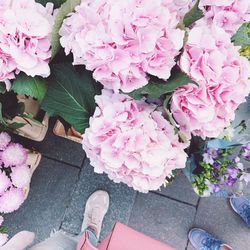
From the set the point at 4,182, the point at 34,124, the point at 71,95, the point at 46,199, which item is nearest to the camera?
the point at 71,95

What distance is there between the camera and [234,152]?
1.55 metres

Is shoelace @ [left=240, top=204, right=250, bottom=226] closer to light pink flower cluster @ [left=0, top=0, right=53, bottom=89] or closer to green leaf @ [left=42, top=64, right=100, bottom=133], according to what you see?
green leaf @ [left=42, top=64, right=100, bottom=133]

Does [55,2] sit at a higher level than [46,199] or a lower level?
higher

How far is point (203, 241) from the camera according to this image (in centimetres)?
197

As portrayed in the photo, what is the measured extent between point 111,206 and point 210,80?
1358 mm

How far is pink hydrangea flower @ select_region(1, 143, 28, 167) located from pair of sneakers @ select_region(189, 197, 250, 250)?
2.96ft

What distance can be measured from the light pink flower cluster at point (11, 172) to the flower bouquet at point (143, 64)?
62cm

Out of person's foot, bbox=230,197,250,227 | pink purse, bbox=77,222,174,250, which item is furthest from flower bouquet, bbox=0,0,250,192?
person's foot, bbox=230,197,250,227

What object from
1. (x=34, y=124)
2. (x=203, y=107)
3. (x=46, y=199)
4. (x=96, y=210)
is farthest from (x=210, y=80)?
(x=46, y=199)

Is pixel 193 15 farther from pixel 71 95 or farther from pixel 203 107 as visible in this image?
pixel 71 95

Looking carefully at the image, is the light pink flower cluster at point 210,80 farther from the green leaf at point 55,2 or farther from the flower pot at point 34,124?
the flower pot at point 34,124

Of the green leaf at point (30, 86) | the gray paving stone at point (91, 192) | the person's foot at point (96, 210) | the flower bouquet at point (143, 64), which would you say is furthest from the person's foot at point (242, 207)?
the green leaf at point (30, 86)

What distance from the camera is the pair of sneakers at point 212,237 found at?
198cm

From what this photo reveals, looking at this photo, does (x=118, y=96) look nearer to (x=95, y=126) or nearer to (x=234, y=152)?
(x=95, y=126)
